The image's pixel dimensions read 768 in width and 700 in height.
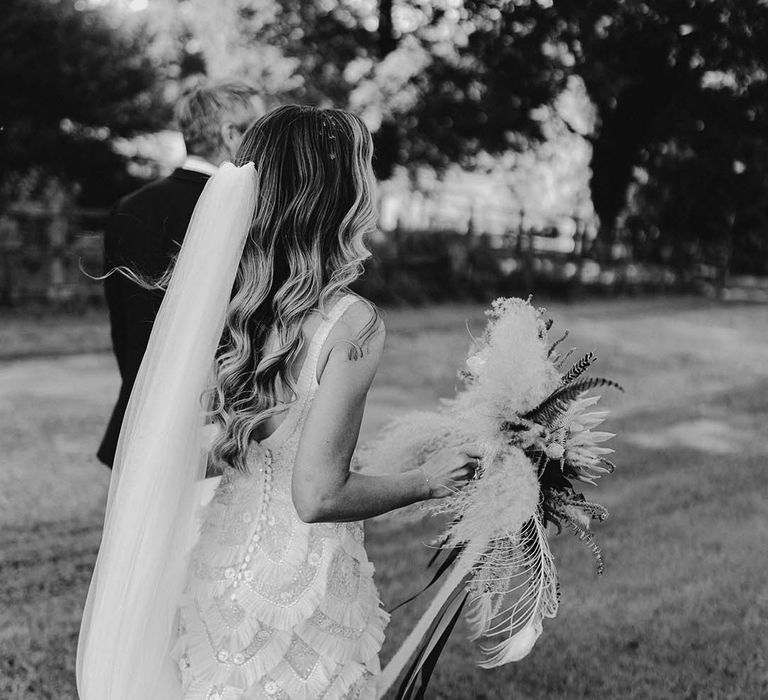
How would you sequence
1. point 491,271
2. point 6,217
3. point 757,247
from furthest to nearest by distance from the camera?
point 757,247, point 491,271, point 6,217

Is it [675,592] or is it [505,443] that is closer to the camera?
[505,443]

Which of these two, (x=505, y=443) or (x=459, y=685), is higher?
(x=505, y=443)

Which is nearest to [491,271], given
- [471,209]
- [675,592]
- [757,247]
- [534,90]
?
[471,209]

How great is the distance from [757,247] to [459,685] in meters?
21.5

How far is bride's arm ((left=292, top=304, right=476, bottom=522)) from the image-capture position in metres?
1.75

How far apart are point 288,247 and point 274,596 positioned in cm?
72

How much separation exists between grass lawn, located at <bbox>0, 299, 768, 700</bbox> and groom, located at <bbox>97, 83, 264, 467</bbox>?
1.19m

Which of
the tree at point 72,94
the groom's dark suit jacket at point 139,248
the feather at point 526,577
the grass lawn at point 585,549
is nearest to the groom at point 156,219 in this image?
the groom's dark suit jacket at point 139,248

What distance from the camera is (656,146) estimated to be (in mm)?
6508

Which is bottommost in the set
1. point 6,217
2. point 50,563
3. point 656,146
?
point 50,563

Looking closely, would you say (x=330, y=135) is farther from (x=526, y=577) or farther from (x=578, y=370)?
(x=526, y=577)

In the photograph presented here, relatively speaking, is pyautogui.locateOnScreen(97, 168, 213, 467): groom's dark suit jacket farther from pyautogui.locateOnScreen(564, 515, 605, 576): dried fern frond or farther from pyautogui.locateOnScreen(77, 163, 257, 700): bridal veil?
pyautogui.locateOnScreen(564, 515, 605, 576): dried fern frond

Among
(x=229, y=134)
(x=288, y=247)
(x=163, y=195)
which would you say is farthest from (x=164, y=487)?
(x=229, y=134)

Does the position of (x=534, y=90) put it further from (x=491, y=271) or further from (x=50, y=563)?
(x=491, y=271)
